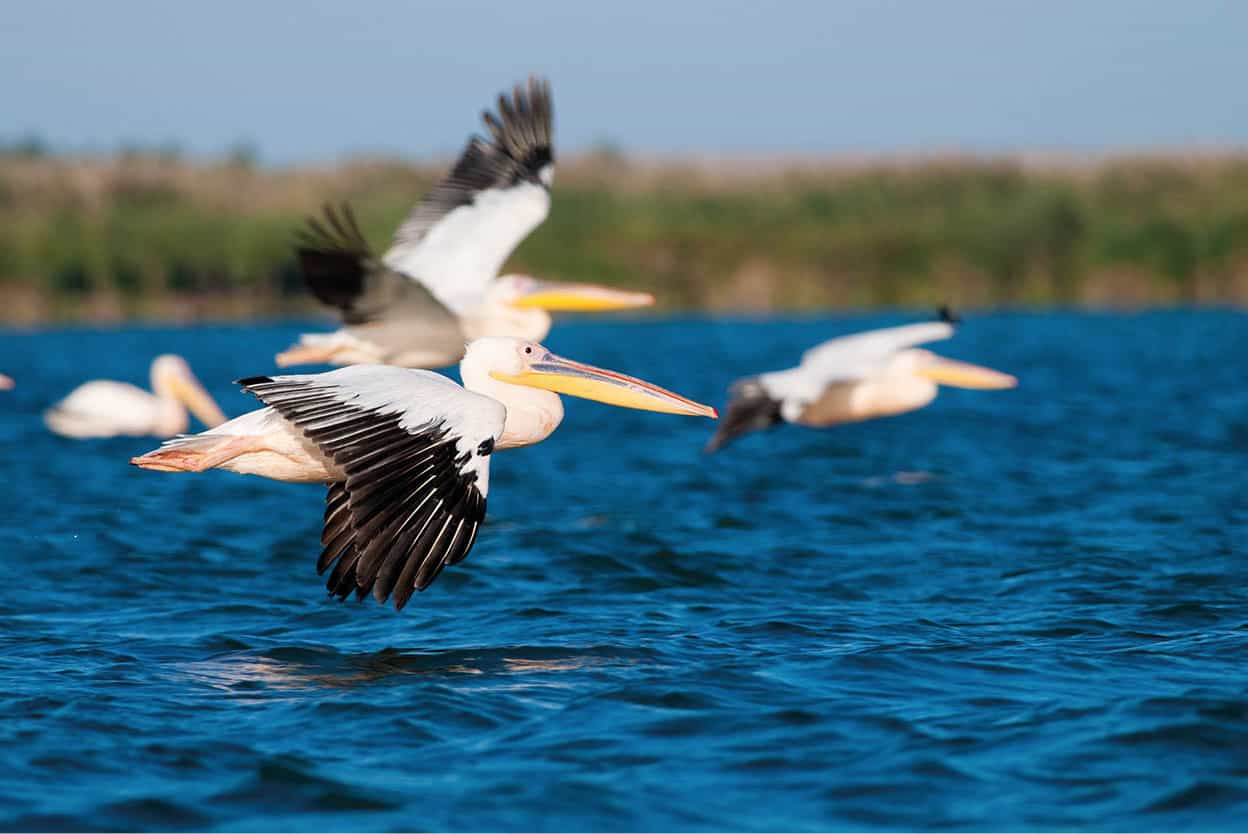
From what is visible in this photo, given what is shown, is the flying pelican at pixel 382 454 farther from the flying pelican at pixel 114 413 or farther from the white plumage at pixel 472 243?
the flying pelican at pixel 114 413

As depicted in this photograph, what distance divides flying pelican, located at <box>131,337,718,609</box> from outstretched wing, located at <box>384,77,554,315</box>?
10.8ft

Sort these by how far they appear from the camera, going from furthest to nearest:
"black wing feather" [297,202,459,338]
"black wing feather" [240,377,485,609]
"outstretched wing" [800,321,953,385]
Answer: "outstretched wing" [800,321,953,385] → "black wing feather" [297,202,459,338] → "black wing feather" [240,377,485,609]

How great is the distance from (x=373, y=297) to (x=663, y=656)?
3774mm

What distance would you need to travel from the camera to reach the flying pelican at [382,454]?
4.91 meters

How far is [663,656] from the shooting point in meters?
5.43

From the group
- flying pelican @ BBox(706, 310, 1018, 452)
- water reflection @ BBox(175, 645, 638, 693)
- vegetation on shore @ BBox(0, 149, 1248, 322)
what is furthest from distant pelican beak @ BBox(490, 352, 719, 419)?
vegetation on shore @ BBox(0, 149, 1248, 322)

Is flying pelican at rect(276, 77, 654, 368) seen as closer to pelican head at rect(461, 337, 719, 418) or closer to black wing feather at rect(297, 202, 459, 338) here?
black wing feather at rect(297, 202, 459, 338)

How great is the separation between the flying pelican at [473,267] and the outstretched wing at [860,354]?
4.34ft

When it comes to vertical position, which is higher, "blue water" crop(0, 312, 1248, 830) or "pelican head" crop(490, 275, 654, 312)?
"pelican head" crop(490, 275, 654, 312)

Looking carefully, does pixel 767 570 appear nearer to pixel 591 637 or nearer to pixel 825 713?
pixel 591 637

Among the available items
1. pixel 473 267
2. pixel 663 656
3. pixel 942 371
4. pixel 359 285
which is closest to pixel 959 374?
pixel 942 371

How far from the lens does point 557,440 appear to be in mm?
14453

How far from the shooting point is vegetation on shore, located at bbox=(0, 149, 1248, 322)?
88.3 ft

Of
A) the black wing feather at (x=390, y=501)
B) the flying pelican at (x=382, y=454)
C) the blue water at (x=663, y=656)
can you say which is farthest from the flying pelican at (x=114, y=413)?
the black wing feather at (x=390, y=501)
